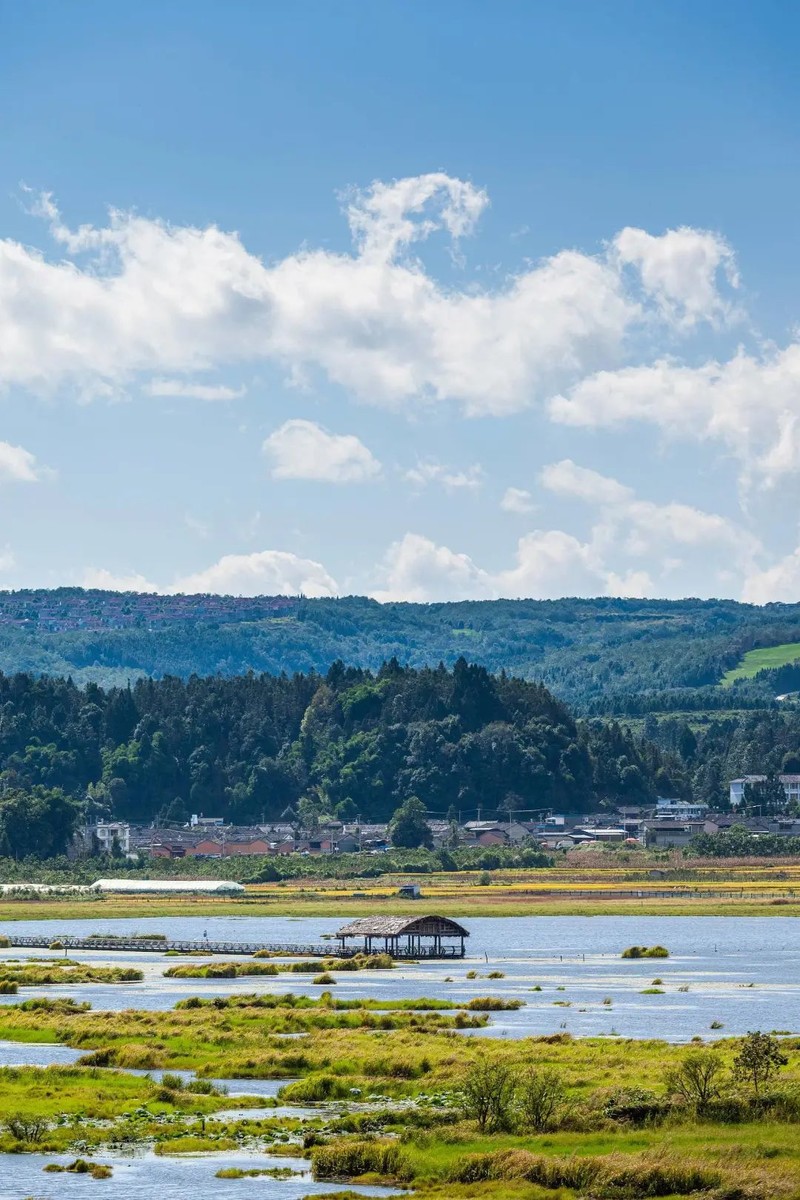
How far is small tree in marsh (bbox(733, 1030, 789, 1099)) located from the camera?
58.6 metres

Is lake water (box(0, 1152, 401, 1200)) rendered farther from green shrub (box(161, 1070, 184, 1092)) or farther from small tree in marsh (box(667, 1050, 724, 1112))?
green shrub (box(161, 1070, 184, 1092))

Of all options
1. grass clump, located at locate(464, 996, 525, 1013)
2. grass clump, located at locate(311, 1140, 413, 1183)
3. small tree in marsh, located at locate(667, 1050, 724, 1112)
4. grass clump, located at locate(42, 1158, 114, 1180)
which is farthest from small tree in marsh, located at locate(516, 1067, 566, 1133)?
grass clump, located at locate(464, 996, 525, 1013)

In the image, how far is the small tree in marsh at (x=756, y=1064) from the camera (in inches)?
2307

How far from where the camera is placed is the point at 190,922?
18338 cm

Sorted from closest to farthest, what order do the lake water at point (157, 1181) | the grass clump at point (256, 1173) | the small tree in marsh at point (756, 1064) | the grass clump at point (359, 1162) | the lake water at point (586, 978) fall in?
the lake water at point (157, 1181)
the grass clump at point (359, 1162)
the grass clump at point (256, 1173)
the small tree in marsh at point (756, 1064)
the lake water at point (586, 978)

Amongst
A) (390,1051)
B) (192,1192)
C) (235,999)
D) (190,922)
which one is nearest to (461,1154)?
(192,1192)

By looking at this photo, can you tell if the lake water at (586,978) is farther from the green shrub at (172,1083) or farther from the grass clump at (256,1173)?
the grass clump at (256,1173)

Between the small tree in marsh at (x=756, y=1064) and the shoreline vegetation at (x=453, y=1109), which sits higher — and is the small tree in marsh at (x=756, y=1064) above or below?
above

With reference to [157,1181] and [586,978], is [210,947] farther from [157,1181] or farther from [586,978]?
[157,1181]

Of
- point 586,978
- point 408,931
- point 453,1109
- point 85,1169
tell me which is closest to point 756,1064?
point 453,1109

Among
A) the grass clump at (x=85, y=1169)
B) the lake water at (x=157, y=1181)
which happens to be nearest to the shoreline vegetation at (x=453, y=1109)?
the lake water at (x=157, y=1181)

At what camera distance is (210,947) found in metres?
134

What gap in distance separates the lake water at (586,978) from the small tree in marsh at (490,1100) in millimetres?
12990

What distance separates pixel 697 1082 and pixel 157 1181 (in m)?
15.4
